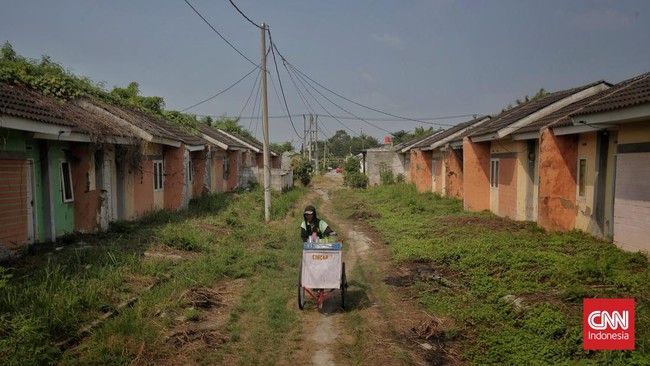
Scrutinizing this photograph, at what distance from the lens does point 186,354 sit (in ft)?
16.3

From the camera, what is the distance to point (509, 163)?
1521 centimetres

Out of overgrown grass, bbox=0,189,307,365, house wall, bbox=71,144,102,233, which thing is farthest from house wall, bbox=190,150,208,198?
house wall, bbox=71,144,102,233

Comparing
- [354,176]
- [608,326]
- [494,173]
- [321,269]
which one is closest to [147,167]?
[321,269]

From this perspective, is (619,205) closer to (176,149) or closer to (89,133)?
(89,133)

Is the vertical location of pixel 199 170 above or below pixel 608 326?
above

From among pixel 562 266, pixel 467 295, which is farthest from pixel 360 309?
pixel 562 266

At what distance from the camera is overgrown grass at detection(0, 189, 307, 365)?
185 inches

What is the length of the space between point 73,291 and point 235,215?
10.0 metres

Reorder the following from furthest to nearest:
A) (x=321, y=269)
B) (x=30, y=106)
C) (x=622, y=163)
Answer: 1. (x=30, y=106)
2. (x=622, y=163)
3. (x=321, y=269)

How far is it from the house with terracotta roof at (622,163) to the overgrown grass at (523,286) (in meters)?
0.49

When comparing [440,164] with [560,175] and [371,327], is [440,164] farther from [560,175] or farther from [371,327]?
[371,327]

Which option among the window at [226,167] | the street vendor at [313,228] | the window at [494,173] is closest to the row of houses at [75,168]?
the street vendor at [313,228]

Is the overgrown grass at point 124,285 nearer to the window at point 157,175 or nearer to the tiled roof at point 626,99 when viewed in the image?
the window at point 157,175

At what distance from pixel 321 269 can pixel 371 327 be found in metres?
1.07
